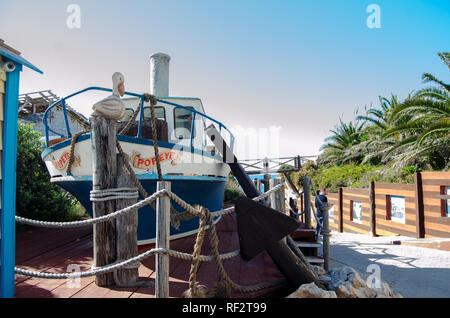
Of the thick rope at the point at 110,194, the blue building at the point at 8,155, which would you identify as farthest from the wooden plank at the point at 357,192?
the blue building at the point at 8,155

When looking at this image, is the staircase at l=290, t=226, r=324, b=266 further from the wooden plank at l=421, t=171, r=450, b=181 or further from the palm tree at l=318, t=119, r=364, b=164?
the palm tree at l=318, t=119, r=364, b=164

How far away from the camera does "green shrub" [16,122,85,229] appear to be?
7051 millimetres

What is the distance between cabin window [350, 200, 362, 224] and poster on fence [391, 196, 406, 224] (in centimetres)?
194

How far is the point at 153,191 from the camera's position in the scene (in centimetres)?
432

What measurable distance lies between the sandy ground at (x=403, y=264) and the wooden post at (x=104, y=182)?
13.7ft

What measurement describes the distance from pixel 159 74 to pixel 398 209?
833cm

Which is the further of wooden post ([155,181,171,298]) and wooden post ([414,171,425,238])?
wooden post ([414,171,425,238])

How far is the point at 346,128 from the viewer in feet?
75.9

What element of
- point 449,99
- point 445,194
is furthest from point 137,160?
point 449,99

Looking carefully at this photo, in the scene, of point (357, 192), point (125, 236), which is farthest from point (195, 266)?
point (357, 192)

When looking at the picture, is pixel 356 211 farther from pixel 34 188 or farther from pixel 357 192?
pixel 34 188

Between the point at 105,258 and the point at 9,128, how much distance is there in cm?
144

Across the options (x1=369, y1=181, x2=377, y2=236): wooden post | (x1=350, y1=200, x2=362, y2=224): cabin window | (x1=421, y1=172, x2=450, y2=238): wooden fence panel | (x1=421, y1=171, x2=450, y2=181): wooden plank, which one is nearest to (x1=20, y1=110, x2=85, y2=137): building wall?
(x1=350, y1=200, x2=362, y2=224): cabin window
